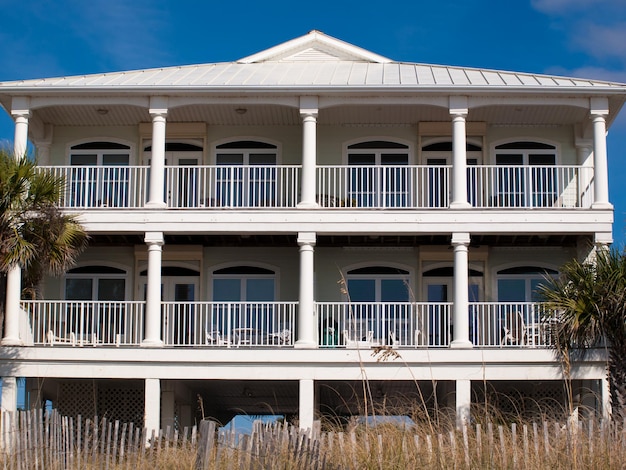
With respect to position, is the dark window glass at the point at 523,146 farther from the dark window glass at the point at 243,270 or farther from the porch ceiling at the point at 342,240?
the dark window glass at the point at 243,270

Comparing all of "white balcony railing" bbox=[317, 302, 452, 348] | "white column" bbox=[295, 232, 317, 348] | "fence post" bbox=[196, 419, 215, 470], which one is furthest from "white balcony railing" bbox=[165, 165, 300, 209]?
"fence post" bbox=[196, 419, 215, 470]

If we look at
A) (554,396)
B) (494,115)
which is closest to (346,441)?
(554,396)

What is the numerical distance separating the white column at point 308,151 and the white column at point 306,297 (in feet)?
2.61

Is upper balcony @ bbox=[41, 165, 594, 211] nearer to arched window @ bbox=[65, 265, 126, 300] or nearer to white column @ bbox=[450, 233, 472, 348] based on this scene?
white column @ bbox=[450, 233, 472, 348]

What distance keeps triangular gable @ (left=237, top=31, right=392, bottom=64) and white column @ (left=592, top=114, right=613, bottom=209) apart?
6.77 meters

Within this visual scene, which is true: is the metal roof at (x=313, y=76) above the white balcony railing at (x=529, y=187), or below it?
above

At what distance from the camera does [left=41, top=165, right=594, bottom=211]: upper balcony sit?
2475 centimetres

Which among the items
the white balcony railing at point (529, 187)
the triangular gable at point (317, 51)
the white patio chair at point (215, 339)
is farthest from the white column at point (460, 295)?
the triangular gable at point (317, 51)

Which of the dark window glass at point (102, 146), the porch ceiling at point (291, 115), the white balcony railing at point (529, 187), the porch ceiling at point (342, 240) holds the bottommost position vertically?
the porch ceiling at point (342, 240)

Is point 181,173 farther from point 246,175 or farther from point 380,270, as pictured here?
point 380,270

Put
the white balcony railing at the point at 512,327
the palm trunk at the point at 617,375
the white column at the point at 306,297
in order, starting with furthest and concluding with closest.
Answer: the white column at the point at 306,297 < the white balcony railing at the point at 512,327 < the palm trunk at the point at 617,375

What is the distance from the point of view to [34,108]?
24.8 meters

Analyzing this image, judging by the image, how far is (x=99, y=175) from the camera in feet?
87.0

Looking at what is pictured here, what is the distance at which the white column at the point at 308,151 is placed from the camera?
24.2m
